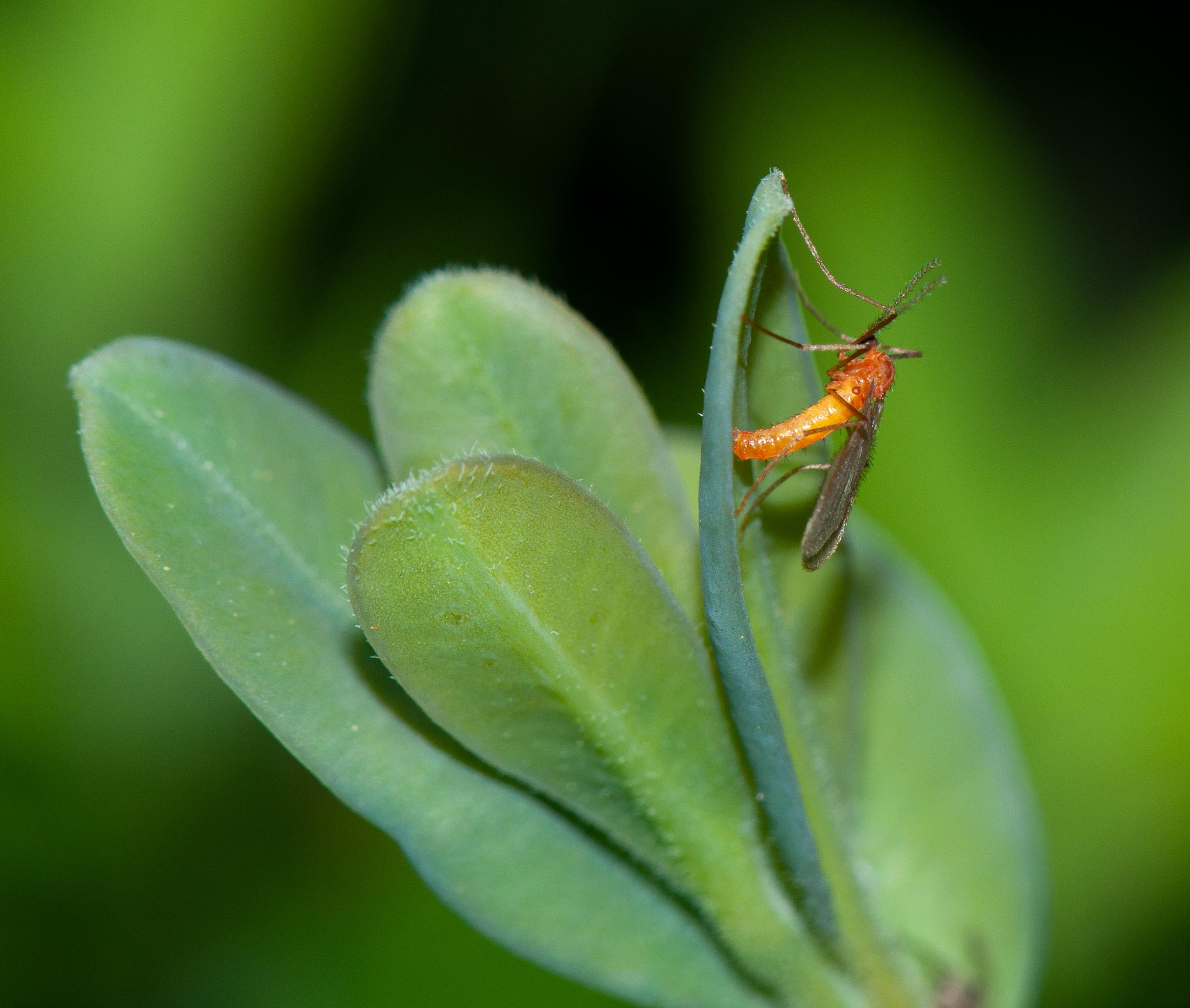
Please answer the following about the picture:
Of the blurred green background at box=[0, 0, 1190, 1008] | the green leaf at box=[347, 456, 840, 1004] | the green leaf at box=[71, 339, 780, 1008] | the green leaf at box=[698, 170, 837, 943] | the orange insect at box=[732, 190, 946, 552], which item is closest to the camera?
the green leaf at box=[698, 170, 837, 943]

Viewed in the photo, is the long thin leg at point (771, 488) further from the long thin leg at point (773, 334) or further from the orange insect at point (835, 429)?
the long thin leg at point (773, 334)

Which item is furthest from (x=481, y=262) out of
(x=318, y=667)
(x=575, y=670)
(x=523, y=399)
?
(x=575, y=670)

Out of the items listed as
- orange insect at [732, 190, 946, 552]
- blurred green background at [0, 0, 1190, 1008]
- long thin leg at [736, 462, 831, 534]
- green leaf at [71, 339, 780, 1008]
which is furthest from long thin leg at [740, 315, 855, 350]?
blurred green background at [0, 0, 1190, 1008]

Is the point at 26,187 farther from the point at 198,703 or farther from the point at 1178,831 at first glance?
the point at 1178,831

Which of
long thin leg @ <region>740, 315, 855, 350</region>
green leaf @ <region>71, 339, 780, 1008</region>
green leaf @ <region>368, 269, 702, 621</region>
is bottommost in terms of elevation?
green leaf @ <region>71, 339, 780, 1008</region>

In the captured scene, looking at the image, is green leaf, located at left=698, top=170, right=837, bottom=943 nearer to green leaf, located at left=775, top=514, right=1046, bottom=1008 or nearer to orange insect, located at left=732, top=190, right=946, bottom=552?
orange insect, located at left=732, top=190, right=946, bottom=552

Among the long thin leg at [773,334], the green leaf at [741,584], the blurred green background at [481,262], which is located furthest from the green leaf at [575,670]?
the blurred green background at [481,262]

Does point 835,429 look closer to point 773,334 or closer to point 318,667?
point 773,334

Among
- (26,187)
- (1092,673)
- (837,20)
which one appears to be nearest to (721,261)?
(837,20)
